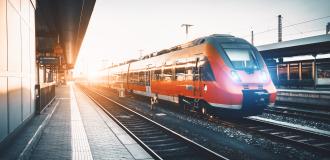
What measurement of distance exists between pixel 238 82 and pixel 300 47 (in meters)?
15.2

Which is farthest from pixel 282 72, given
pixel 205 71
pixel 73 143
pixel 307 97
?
pixel 73 143

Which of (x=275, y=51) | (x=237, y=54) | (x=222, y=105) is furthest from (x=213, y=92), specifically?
(x=275, y=51)

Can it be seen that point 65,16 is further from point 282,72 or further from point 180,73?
point 282,72

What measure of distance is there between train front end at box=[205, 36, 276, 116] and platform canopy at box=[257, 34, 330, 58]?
35.3ft

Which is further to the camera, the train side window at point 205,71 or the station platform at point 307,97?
the station platform at point 307,97

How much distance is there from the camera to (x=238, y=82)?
34.7ft

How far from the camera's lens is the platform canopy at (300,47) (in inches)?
802

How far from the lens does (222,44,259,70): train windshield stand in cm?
1107

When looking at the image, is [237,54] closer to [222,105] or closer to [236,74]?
[236,74]

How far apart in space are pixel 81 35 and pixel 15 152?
522 inches

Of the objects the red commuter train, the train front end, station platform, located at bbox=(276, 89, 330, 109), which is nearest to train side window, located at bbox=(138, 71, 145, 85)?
the red commuter train

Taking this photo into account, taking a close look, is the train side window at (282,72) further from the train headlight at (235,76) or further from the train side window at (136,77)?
the train headlight at (235,76)

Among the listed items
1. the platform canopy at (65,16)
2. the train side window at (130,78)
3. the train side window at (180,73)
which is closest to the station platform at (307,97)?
the train side window at (180,73)

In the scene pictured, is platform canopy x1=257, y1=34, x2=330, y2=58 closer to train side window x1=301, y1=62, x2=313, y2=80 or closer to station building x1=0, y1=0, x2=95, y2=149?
train side window x1=301, y1=62, x2=313, y2=80
